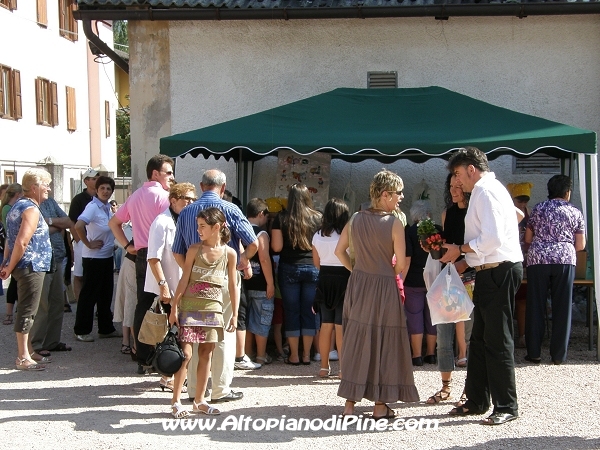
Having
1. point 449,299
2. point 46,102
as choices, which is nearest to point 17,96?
point 46,102

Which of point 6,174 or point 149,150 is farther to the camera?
point 6,174

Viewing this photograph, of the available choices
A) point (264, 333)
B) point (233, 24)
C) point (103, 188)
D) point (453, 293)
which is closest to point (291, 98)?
point (233, 24)

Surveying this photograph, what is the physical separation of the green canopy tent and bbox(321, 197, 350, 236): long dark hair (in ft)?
2.38

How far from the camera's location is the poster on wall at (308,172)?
9.76m

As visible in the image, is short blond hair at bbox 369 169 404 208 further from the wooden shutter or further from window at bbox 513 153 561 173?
the wooden shutter

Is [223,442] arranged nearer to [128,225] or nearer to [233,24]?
[128,225]

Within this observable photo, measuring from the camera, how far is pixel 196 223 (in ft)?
20.8

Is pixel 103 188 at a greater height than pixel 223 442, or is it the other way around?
pixel 103 188

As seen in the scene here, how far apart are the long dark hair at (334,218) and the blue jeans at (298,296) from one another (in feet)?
2.19

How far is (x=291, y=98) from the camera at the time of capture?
10.4m

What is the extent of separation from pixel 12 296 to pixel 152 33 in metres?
3.90

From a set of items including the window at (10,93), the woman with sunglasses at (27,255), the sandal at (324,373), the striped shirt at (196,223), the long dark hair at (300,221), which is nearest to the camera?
the striped shirt at (196,223)

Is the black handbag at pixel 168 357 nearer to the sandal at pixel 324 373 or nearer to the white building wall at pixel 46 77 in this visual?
the sandal at pixel 324 373

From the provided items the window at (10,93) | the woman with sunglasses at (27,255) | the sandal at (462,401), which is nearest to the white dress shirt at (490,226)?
the sandal at (462,401)
